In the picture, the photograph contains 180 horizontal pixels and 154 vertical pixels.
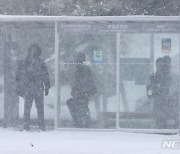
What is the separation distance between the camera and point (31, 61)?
44.6ft

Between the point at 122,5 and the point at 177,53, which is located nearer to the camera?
the point at 177,53

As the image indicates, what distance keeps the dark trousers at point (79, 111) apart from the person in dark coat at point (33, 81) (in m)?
0.63

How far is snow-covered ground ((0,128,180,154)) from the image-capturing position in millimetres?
11594

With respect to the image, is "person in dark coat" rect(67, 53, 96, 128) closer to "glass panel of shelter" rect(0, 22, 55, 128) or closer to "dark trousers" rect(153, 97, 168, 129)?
"glass panel of shelter" rect(0, 22, 55, 128)

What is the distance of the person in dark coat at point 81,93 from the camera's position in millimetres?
13648

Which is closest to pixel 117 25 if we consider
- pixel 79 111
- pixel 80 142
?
pixel 79 111

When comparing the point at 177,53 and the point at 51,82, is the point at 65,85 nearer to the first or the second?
the point at 51,82

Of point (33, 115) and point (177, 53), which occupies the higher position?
point (177, 53)

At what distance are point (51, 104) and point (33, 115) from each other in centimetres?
51

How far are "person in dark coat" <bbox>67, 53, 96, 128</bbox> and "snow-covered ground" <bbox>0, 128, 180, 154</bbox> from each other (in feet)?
1.13

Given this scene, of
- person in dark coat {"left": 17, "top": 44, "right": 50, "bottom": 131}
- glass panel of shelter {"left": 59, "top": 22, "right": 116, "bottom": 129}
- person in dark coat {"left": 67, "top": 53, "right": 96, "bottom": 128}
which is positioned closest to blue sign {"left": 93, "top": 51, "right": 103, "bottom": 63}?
glass panel of shelter {"left": 59, "top": 22, "right": 116, "bottom": 129}

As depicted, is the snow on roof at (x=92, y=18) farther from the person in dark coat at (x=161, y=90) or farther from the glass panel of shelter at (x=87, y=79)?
the person in dark coat at (x=161, y=90)

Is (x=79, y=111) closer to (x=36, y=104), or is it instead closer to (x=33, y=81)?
(x=36, y=104)

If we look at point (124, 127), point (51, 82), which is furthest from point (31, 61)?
point (124, 127)
